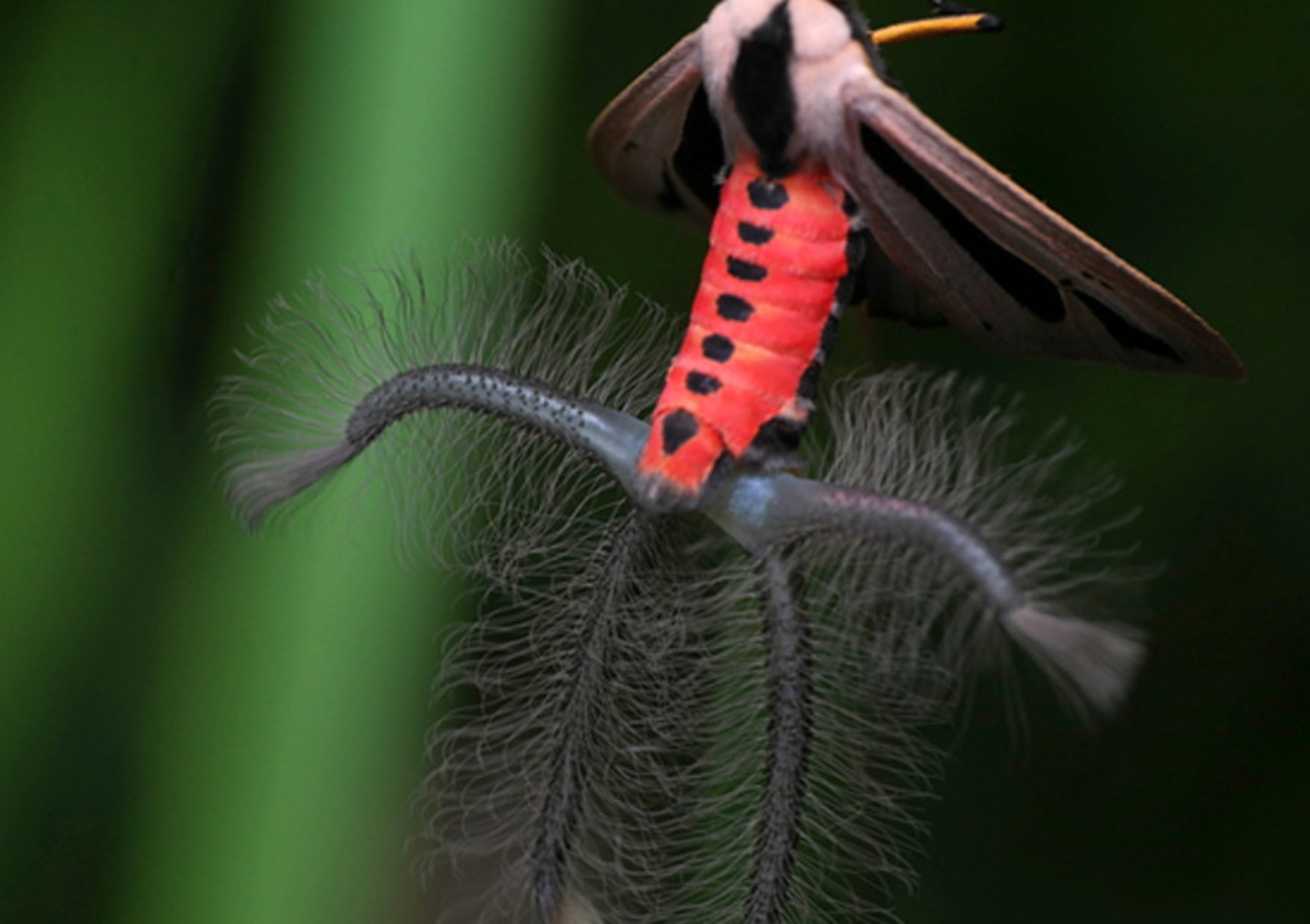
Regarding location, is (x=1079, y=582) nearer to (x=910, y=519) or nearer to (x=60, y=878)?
(x=910, y=519)

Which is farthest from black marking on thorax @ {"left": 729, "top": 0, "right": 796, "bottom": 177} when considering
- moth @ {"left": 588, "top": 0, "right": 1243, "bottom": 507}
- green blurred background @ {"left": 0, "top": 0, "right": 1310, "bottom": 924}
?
green blurred background @ {"left": 0, "top": 0, "right": 1310, "bottom": 924}

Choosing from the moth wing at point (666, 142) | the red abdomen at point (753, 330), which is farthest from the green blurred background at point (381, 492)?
the red abdomen at point (753, 330)

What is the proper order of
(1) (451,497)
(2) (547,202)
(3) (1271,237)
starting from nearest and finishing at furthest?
(1) (451,497) → (3) (1271,237) → (2) (547,202)

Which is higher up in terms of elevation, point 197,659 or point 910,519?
point 910,519

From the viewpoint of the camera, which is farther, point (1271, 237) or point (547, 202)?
point (547, 202)

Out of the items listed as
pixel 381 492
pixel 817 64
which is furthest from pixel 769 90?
pixel 381 492

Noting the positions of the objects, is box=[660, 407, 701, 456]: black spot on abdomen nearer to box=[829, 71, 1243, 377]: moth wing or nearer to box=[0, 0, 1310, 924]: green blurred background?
box=[829, 71, 1243, 377]: moth wing

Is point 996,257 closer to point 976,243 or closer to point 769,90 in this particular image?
point 976,243

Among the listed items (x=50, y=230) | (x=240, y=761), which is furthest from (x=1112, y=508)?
(x=50, y=230)
